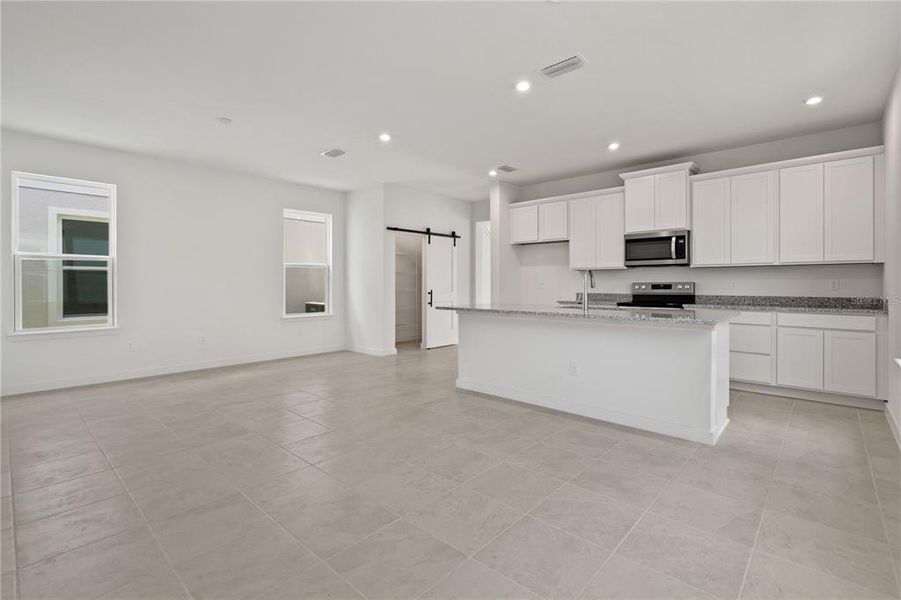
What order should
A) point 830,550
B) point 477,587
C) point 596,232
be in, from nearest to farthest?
point 477,587 < point 830,550 < point 596,232

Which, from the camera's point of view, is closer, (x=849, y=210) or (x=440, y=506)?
(x=440, y=506)

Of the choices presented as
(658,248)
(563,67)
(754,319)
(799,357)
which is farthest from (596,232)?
(563,67)

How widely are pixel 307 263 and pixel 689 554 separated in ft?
22.2

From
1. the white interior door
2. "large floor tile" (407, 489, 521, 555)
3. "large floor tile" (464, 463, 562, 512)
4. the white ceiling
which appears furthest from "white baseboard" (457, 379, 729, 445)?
the white interior door

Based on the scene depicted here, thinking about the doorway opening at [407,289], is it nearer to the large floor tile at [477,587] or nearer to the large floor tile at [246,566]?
the large floor tile at [246,566]

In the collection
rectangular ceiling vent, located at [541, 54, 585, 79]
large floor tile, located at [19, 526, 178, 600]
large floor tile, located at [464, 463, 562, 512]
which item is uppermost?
rectangular ceiling vent, located at [541, 54, 585, 79]

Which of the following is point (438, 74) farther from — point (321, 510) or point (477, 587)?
point (477, 587)

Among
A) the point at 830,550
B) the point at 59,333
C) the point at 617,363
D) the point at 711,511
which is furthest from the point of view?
the point at 59,333

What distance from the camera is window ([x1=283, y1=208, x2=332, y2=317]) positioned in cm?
715

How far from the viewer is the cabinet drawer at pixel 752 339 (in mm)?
4508

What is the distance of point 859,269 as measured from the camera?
174 inches

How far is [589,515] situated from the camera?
2.19m

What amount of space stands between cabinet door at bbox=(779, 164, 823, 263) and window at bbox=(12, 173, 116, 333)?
306 inches

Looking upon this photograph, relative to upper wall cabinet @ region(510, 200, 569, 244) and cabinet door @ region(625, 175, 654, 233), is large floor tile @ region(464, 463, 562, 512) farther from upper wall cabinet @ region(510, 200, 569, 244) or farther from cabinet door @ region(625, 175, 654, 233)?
upper wall cabinet @ region(510, 200, 569, 244)
